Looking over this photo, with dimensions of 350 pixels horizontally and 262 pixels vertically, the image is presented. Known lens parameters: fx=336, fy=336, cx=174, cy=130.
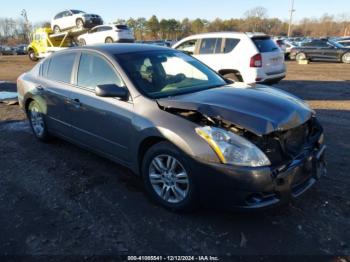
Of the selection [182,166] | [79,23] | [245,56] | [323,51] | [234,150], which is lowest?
[182,166]

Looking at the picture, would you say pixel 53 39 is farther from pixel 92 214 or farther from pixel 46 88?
pixel 92 214

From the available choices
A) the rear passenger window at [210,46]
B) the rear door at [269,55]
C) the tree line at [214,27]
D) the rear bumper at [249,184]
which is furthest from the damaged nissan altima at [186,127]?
the tree line at [214,27]

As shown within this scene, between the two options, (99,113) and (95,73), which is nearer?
(99,113)

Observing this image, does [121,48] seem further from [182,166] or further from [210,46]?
[210,46]

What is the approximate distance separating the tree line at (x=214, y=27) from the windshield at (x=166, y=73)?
3172 inches

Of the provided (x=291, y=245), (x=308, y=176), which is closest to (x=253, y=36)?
(x=308, y=176)

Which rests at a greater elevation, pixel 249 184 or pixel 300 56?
pixel 300 56

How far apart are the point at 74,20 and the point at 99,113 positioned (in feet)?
65.3

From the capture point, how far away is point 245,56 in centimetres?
889

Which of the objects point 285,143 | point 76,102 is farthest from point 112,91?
point 285,143

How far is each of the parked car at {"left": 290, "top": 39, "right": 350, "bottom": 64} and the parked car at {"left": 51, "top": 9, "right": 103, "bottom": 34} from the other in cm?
1371

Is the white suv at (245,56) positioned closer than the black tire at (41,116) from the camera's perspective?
No

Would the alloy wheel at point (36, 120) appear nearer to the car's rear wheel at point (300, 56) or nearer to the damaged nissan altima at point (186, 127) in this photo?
the damaged nissan altima at point (186, 127)

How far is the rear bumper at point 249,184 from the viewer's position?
294cm
